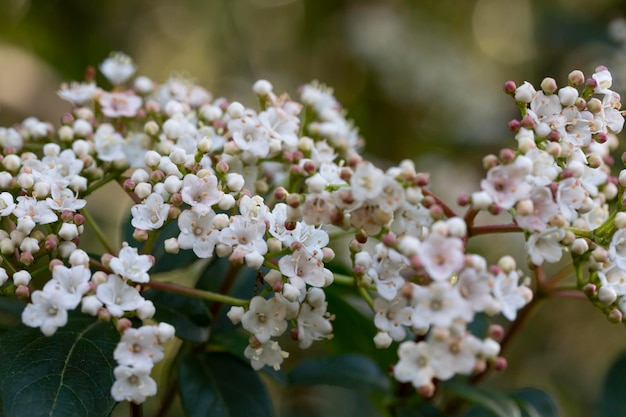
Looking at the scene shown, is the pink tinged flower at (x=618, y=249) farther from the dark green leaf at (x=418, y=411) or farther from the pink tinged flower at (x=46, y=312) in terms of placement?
the pink tinged flower at (x=46, y=312)

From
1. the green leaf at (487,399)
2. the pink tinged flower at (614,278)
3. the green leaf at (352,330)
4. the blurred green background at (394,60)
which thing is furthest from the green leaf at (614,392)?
the blurred green background at (394,60)

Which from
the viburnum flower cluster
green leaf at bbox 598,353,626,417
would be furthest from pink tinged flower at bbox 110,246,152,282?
green leaf at bbox 598,353,626,417

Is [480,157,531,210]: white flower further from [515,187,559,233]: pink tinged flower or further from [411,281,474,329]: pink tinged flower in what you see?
[411,281,474,329]: pink tinged flower

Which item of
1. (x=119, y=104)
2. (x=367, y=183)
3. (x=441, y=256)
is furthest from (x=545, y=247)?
(x=119, y=104)

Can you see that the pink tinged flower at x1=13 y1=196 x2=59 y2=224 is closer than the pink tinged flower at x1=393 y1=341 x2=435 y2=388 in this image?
No

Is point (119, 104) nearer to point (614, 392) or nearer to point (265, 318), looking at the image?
point (265, 318)

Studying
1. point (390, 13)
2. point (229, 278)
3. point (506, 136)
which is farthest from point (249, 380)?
point (390, 13)
